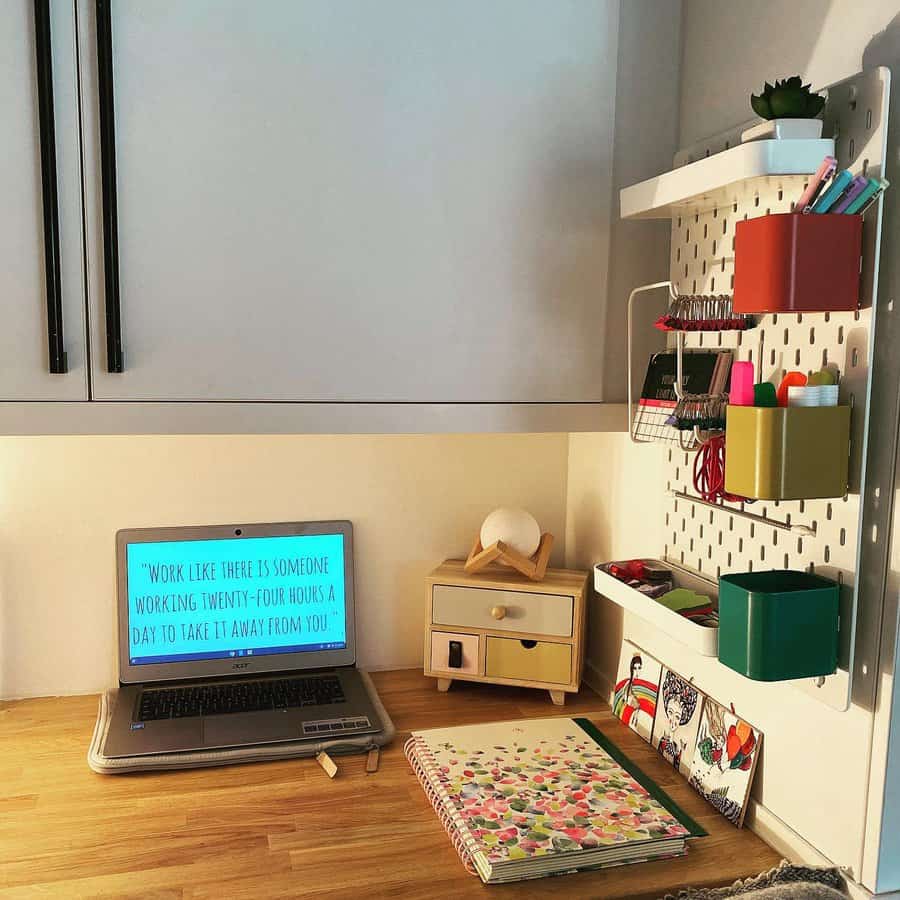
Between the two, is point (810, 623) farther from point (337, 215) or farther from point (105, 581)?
point (105, 581)

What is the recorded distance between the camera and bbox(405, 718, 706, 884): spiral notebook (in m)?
1.15

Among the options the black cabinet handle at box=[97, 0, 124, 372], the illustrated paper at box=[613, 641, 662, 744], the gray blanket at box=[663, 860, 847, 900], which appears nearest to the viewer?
the gray blanket at box=[663, 860, 847, 900]

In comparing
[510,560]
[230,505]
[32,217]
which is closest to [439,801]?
[510,560]

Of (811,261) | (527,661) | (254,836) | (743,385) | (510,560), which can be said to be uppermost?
(811,261)

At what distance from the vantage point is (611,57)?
1.39m

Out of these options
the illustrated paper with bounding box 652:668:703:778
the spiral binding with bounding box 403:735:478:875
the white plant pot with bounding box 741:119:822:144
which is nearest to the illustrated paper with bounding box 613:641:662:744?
the illustrated paper with bounding box 652:668:703:778

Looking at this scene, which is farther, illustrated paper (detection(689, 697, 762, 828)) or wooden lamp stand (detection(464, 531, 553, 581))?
wooden lamp stand (detection(464, 531, 553, 581))

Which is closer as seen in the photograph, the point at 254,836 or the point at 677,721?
the point at 254,836

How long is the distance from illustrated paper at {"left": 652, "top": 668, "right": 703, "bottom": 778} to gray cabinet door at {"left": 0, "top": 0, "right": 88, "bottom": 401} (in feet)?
3.15

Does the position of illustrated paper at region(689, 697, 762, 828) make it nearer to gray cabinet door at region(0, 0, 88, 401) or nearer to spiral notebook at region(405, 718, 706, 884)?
spiral notebook at region(405, 718, 706, 884)

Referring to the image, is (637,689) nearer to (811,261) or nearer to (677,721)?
(677,721)

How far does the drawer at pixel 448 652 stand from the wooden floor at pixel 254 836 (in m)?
0.16

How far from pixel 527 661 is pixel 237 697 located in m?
0.50

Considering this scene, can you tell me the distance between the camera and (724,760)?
1.30 meters
